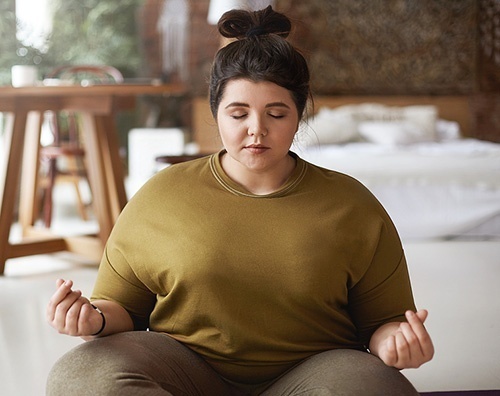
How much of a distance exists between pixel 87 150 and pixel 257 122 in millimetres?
2351

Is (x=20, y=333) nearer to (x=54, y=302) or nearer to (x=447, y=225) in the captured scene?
(x=54, y=302)

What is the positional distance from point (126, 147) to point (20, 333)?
149 inches

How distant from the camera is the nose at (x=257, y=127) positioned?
136cm

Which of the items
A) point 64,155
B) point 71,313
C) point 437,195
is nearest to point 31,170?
point 64,155

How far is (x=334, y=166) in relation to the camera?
165 inches

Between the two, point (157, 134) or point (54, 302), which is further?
point (157, 134)

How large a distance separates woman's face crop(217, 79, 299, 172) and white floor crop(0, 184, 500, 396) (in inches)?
36.0

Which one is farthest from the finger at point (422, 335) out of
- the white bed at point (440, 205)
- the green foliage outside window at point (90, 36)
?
the green foliage outside window at point (90, 36)

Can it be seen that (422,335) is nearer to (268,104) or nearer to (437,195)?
(268,104)

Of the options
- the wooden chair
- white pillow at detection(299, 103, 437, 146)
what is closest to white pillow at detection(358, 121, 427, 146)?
white pillow at detection(299, 103, 437, 146)

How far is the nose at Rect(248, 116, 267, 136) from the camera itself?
4.46 feet

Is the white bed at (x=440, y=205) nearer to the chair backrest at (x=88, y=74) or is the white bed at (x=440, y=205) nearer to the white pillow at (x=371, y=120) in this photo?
the white pillow at (x=371, y=120)

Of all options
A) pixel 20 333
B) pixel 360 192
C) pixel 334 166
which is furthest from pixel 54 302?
pixel 334 166

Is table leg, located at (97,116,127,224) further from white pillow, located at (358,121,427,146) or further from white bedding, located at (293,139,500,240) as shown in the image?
white pillow, located at (358,121,427,146)
